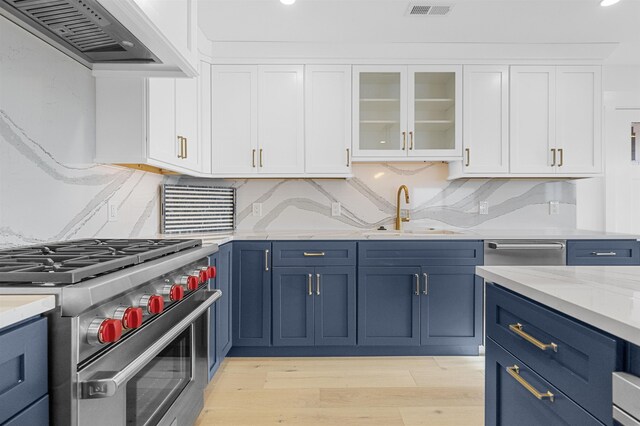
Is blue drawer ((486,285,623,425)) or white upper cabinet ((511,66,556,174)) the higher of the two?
white upper cabinet ((511,66,556,174))

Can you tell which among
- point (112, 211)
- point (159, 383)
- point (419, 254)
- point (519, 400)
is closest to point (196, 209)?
point (112, 211)

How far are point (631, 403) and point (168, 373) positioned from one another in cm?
135

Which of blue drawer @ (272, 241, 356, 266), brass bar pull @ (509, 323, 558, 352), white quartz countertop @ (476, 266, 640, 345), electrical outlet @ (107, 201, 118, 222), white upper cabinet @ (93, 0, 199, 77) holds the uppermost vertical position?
white upper cabinet @ (93, 0, 199, 77)

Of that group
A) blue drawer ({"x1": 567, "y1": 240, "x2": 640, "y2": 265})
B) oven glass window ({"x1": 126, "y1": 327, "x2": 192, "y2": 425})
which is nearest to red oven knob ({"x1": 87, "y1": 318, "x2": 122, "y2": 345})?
oven glass window ({"x1": 126, "y1": 327, "x2": 192, "y2": 425})

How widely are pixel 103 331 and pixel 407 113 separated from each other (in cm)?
266

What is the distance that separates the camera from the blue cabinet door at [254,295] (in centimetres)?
278

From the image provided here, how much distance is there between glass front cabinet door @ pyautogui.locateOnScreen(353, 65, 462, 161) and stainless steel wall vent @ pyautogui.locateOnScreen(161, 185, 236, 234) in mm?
1145

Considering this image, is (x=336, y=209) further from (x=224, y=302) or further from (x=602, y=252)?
(x=602, y=252)

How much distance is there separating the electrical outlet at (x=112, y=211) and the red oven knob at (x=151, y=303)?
1208mm

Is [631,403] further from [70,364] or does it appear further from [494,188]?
[494,188]

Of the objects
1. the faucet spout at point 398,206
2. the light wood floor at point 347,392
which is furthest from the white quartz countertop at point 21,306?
the faucet spout at point 398,206

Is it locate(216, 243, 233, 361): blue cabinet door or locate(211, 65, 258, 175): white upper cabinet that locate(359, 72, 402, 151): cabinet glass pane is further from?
locate(216, 243, 233, 361): blue cabinet door

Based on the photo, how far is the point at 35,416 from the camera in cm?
78

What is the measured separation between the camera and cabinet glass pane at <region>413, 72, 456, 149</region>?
3084 mm
